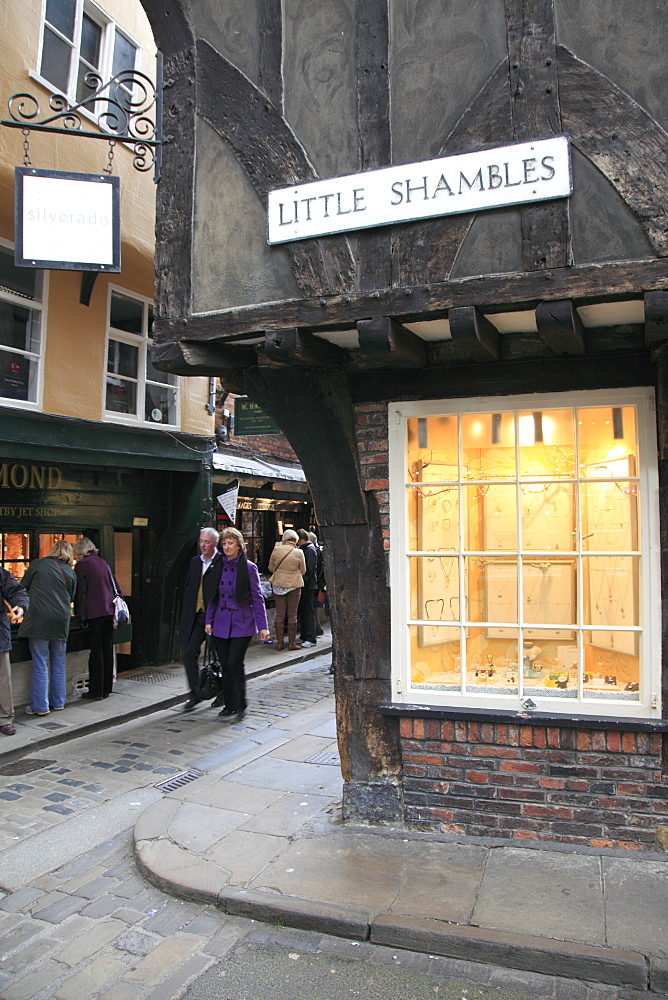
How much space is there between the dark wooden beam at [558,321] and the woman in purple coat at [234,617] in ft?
14.4

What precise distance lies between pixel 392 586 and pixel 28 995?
2824mm

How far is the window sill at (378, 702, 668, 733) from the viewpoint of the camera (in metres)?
4.26

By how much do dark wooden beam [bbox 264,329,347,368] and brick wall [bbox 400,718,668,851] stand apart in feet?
7.68

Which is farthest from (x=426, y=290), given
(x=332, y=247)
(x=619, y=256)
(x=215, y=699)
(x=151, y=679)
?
(x=151, y=679)

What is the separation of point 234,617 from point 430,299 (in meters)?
4.44

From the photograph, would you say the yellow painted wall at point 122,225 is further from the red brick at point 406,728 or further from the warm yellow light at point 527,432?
the red brick at point 406,728

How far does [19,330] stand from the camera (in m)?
8.12

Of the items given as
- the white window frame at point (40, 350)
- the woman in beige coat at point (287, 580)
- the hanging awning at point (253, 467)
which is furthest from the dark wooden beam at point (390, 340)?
the woman in beige coat at point (287, 580)

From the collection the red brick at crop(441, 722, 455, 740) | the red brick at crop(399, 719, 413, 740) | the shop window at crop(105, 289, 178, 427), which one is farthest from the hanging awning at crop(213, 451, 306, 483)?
the red brick at crop(441, 722, 455, 740)

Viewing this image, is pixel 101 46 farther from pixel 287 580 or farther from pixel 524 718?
pixel 524 718

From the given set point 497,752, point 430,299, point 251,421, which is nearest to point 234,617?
point 251,421

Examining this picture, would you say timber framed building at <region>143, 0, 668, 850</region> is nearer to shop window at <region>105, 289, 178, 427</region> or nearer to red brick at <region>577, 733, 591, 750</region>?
red brick at <region>577, 733, 591, 750</region>

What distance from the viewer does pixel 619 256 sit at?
12.3 ft

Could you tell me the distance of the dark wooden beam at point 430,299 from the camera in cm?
372
